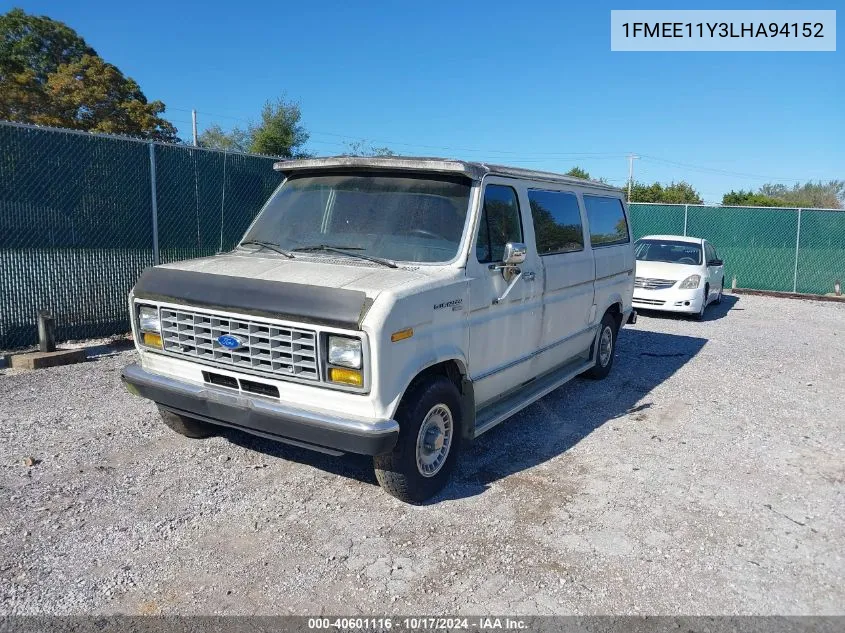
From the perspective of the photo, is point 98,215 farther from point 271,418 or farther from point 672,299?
point 672,299

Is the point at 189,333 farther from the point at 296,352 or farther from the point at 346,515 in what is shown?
the point at 346,515

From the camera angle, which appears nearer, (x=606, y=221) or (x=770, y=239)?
(x=606, y=221)

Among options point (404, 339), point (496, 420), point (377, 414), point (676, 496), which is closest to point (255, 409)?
point (377, 414)

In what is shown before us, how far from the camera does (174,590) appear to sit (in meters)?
3.17

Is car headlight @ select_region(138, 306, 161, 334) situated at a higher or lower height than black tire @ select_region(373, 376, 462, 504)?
higher

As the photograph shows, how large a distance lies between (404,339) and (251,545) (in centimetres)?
147

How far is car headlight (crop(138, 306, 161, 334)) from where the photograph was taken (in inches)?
169

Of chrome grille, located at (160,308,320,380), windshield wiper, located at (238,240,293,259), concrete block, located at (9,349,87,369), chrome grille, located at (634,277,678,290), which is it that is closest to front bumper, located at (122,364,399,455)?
chrome grille, located at (160,308,320,380)

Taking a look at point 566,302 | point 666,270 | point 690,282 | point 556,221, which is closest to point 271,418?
point 566,302

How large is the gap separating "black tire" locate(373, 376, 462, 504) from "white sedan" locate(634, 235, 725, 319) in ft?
28.8

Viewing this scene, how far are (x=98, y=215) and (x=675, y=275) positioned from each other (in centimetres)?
1008

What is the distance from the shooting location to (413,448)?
388 cm

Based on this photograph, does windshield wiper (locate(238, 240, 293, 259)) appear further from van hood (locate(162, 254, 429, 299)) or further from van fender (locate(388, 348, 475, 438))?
van fender (locate(388, 348, 475, 438))

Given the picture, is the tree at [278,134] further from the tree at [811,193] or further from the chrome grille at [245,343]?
the tree at [811,193]
